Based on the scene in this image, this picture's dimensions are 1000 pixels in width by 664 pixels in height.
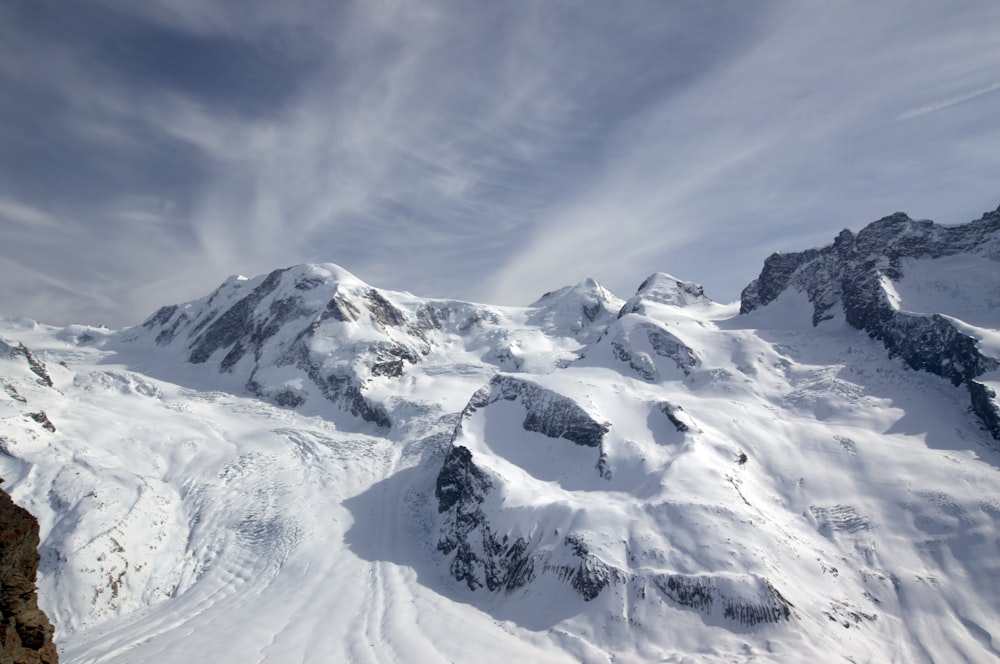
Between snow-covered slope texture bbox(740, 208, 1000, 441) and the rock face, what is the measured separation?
102m

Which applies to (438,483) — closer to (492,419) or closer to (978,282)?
(492,419)

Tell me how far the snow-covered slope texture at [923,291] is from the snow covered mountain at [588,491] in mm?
482

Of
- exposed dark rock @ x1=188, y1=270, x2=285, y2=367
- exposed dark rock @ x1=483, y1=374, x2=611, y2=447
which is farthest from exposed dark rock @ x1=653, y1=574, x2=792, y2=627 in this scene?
exposed dark rock @ x1=188, y1=270, x2=285, y2=367

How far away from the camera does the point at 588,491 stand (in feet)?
273

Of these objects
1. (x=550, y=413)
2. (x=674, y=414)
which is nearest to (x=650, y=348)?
(x=674, y=414)

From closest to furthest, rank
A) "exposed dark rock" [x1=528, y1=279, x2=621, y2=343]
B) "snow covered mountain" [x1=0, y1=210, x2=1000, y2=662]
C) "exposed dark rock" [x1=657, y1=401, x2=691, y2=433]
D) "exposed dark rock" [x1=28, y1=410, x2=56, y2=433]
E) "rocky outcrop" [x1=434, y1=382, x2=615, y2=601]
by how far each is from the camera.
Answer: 1. "snow covered mountain" [x1=0, y1=210, x2=1000, y2=662]
2. "rocky outcrop" [x1=434, y1=382, x2=615, y2=601]
3. "exposed dark rock" [x1=657, y1=401, x2=691, y2=433]
4. "exposed dark rock" [x1=28, y1=410, x2=56, y2=433]
5. "exposed dark rock" [x1=528, y1=279, x2=621, y2=343]

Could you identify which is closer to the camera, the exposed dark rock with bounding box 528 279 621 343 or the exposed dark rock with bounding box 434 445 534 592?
the exposed dark rock with bounding box 434 445 534 592

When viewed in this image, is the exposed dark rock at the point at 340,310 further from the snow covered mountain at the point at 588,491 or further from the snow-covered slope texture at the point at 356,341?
the snow covered mountain at the point at 588,491

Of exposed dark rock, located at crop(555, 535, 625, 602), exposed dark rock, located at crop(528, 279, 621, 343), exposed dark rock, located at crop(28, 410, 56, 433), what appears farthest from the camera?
exposed dark rock, located at crop(528, 279, 621, 343)

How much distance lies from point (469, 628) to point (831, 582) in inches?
1585

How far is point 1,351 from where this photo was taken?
126000mm

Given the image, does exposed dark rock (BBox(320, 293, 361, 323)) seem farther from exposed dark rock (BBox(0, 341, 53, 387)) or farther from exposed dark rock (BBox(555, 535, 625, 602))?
exposed dark rock (BBox(555, 535, 625, 602))

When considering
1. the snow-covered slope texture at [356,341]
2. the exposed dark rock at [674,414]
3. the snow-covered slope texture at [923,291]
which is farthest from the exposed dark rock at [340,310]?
the snow-covered slope texture at [923,291]

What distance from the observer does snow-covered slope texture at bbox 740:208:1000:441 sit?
9244 centimetres
